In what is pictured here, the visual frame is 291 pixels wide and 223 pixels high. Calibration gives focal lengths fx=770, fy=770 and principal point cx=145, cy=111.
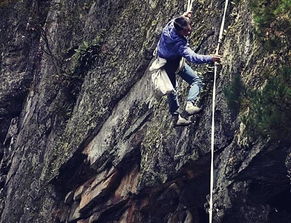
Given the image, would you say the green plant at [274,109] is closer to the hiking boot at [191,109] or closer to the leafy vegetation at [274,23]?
the leafy vegetation at [274,23]

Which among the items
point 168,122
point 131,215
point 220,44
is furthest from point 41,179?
point 220,44

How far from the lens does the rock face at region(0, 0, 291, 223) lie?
1369 cm

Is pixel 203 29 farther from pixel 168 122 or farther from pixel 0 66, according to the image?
pixel 0 66

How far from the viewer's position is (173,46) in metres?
14.1

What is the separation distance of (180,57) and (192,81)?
50 centimetres

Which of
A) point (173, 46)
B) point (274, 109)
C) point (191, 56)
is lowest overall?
point (274, 109)

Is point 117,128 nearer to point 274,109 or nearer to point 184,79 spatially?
point 184,79

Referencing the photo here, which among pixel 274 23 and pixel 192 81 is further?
pixel 192 81

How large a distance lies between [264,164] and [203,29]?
3.82m

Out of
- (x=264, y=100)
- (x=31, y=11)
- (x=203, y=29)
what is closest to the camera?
(x=264, y=100)

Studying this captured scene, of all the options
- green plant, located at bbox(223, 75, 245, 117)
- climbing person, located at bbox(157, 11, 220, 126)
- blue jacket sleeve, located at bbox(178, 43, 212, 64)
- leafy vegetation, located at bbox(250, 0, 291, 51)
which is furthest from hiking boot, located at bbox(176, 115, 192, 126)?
leafy vegetation, located at bbox(250, 0, 291, 51)

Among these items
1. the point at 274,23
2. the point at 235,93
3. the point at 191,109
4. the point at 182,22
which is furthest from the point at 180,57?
the point at 274,23

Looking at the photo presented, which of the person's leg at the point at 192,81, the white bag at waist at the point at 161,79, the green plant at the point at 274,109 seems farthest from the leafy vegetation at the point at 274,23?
the white bag at waist at the point at 161,79

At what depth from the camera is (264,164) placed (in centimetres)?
1290
